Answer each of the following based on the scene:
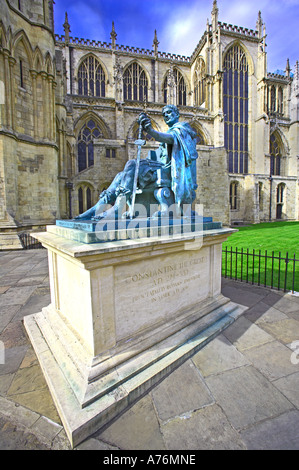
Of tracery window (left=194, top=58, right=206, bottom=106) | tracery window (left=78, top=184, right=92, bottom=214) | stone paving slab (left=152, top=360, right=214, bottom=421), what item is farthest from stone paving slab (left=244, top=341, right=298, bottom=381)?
tracery window (left=194, top=58, right=206, bottom=106)

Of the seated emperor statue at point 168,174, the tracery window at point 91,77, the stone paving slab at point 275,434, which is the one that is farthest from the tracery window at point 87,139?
the stone paving slab at point 275,434

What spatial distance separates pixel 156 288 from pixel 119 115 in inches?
966

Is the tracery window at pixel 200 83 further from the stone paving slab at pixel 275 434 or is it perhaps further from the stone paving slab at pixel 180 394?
the stone paving slab at pixel 275 434

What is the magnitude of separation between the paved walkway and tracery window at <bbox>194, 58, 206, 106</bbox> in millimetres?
33203

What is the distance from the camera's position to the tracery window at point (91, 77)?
26.6m

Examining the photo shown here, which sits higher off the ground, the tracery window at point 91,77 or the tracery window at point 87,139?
the tracery window at point 91,77

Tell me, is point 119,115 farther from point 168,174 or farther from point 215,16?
Answer: point 168,174

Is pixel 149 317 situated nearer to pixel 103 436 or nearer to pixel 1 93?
pixel 103 436

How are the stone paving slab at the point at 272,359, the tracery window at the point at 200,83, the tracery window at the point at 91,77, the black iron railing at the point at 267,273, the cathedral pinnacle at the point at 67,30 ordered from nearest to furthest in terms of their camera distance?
the stone paving slab at the point at 272,359 < the black iron railing at the point at 267,273 < the cathedral pinnacle at the point at 67,30 < the tracery window at the point at 91,77 < the tracery window at the point at 200,83

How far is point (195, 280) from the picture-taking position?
316 centimetres

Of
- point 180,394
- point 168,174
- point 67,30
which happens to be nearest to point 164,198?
point 168,174

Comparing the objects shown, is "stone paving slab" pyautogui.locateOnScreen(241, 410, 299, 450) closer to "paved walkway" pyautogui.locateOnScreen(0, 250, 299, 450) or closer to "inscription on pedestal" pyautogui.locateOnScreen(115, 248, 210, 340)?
"paved walkway" pyautogui.locateOnScreen(0, 250, 299, 450)

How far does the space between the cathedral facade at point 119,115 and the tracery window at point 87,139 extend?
11 centimetres
